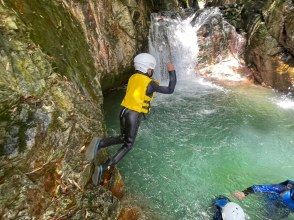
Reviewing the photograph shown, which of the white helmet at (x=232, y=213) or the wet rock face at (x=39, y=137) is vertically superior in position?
the wet rock face at (x=39, y=137)

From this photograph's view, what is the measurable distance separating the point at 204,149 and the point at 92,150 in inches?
176

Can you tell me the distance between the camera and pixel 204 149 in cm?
911

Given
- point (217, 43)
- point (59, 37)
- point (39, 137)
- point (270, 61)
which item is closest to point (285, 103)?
point (270, 61)

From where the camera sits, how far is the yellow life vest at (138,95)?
5.64 m

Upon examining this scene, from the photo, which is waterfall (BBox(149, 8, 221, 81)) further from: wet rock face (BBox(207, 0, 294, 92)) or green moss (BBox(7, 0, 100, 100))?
green moss (BBox(7, 0, 100, 100))

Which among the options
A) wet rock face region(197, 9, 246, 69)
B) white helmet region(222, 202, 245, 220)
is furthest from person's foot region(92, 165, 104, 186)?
wet rock face region(197, 9, 246, 69)

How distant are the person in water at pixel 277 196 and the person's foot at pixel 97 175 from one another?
280cm

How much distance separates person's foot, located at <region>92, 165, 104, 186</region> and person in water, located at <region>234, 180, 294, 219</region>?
280 cm

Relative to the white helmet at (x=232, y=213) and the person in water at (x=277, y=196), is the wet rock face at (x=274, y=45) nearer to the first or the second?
the person in water at (x=277, y=196)

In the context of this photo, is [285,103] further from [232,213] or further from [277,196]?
[232,213]

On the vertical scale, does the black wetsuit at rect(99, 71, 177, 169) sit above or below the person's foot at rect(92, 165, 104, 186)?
above

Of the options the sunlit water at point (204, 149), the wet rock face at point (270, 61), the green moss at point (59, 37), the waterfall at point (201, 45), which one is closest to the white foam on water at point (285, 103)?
the sunlit water at point (204, 149)

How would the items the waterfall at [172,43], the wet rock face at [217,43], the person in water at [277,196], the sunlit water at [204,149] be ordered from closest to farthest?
the person in water at [277,196] → the sunlit water at [204,149] → the waterfall at [172,43] → the wet rock face at [217,43]

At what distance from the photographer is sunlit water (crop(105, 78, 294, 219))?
7.16 metres
